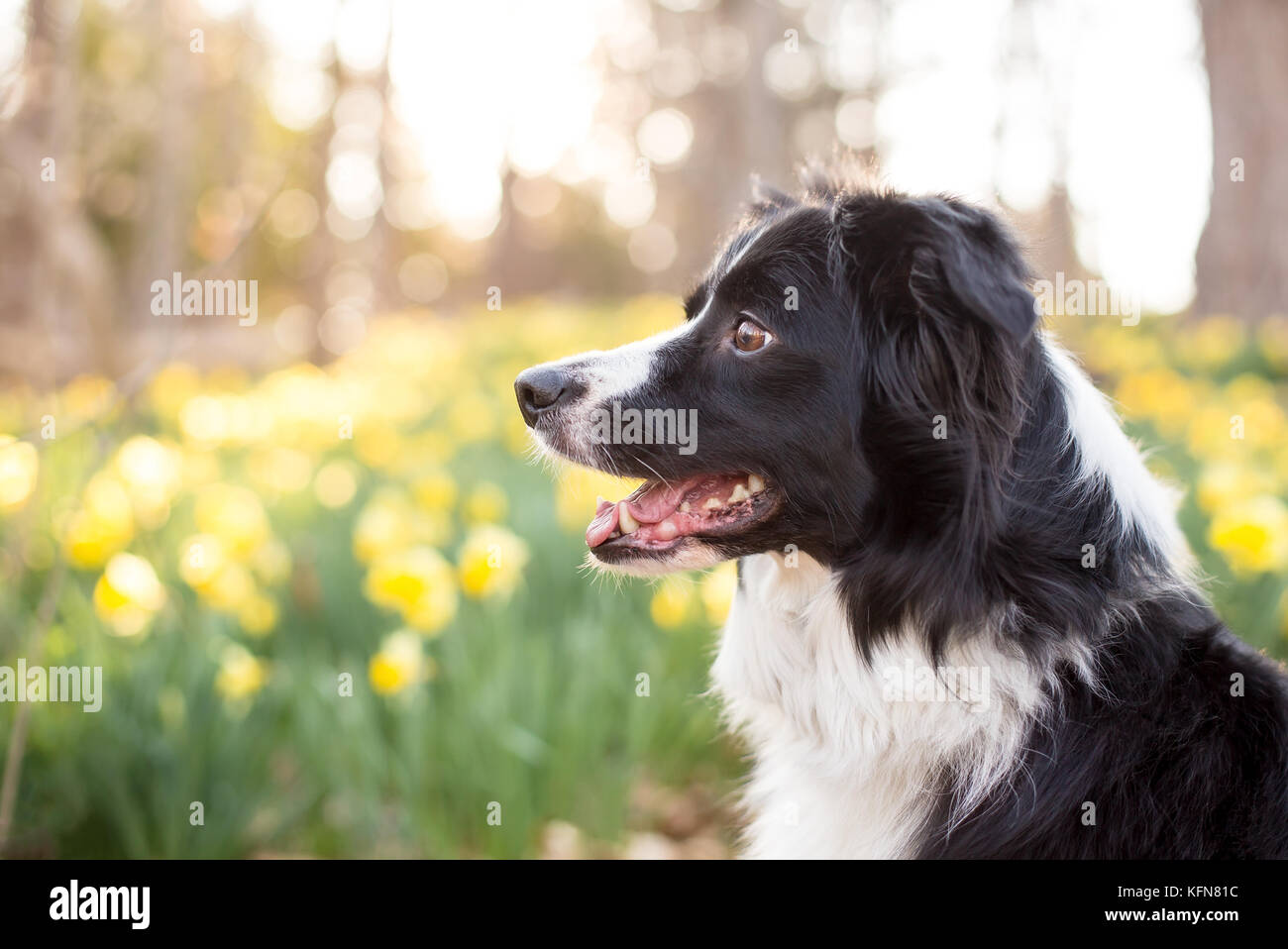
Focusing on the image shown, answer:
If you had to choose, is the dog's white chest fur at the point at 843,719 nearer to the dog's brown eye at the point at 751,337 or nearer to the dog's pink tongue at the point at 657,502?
the dog's pink tongue at the point at 657,502

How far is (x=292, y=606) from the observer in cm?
389

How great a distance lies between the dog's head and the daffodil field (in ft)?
1.85

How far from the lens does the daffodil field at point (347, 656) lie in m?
2.84

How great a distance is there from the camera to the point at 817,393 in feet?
7.39

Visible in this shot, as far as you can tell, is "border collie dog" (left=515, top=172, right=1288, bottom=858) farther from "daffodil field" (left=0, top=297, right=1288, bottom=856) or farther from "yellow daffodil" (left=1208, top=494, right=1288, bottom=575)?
"yellow daffodil" (left=1208, top=494, right=1288, bottom=575)

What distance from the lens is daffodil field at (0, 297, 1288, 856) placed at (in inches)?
112

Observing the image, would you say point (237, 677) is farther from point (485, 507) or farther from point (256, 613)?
point (485, 507)

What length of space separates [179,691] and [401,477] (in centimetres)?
265

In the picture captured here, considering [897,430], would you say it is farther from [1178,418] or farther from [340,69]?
[340,69]

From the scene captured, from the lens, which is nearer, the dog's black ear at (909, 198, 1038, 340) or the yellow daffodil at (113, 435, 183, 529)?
the dog's black ear at (909, 198, 1038, 340)

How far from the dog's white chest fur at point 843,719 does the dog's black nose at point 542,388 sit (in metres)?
0.67

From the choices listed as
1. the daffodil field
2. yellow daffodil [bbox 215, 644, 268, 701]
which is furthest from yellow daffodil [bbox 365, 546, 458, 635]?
yellow daffodil [bbox 215, 644, 268, 701]

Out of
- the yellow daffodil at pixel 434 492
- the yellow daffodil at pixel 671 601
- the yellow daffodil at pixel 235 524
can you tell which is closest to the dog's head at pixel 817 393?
the yellow daffodil at pixel 671 601

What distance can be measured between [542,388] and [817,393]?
2.26ft
